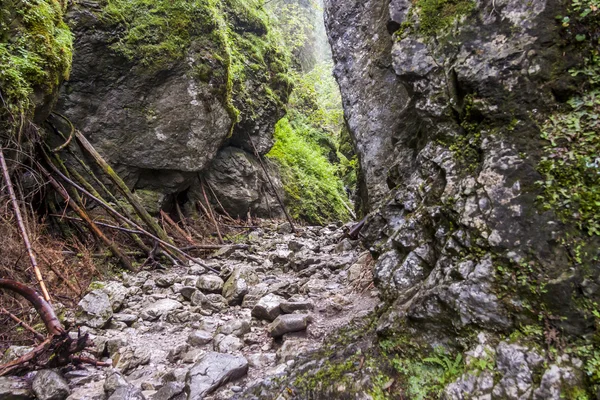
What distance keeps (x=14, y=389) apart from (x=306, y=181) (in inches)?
378

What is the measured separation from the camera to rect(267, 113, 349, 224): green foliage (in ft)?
35.4

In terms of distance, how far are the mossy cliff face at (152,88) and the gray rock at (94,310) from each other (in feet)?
11.6

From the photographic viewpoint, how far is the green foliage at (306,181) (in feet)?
35.4

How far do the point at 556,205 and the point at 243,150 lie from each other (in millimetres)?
8290

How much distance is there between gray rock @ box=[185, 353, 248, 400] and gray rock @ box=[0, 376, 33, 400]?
966 mm

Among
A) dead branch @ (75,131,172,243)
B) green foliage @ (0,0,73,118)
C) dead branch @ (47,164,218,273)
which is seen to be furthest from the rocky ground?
green foliage @ (0,0,73,118)

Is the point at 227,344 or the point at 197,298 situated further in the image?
the point at 197,298

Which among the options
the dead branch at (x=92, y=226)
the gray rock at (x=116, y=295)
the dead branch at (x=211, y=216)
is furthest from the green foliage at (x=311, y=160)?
the gray rock at (x=116, y=295)

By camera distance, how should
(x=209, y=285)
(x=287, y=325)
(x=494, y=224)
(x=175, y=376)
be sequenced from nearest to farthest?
(x=494, y=224)
(x=175, y=376)
(x=287, y=325)
(x=209, y=285)

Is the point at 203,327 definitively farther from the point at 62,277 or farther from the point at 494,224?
the point at 494,224

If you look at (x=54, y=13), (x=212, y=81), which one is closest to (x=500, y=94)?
(x=54, y=13)

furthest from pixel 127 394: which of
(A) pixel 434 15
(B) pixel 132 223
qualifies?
(B) pixel 132 223

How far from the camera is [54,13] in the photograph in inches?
180

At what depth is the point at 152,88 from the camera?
6441mm
